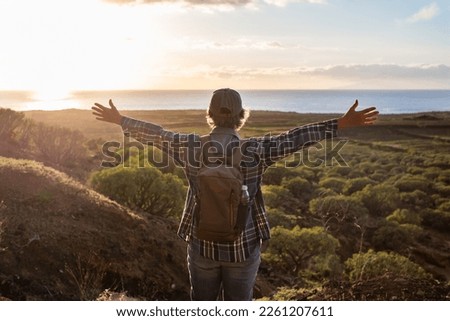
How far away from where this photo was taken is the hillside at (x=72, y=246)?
5.26 metres

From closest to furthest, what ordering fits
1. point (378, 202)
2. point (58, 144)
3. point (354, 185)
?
point (58, 144) < point (378, 202) < point (354, 185)

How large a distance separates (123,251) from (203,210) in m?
4.69

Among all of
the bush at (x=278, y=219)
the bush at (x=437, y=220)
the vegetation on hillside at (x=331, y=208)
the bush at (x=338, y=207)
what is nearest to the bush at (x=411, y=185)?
the vegetation on hillside at (x=331, y=208)

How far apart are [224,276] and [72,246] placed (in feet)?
13.4

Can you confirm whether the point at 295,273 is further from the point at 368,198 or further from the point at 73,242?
the point at 368,198

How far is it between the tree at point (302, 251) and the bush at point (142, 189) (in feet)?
8.67

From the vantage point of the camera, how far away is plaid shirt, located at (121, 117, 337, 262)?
261 cm

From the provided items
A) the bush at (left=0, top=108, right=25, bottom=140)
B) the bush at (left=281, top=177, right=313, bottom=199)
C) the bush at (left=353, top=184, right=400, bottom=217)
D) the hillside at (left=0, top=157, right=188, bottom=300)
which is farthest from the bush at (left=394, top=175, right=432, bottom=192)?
the hillside at (left=0, top=157, right=188, bottom=300)

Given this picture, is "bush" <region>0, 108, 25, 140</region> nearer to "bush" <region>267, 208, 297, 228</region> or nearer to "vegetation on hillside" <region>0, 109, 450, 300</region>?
"vegetation on hillside" <region>0, 109, 450, 300</region>

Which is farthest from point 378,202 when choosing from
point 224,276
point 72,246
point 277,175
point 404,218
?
point 224,276

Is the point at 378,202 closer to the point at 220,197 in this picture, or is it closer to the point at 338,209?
the point at 338,209

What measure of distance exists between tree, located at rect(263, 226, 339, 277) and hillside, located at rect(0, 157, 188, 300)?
4.29 meters

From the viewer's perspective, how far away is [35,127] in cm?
2094

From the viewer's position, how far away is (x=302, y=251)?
41.6 ft
